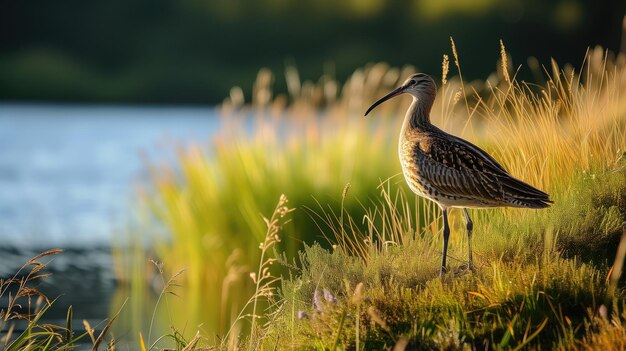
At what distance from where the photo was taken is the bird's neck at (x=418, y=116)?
6.49 m

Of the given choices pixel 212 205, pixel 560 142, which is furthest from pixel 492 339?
pixel 212 205

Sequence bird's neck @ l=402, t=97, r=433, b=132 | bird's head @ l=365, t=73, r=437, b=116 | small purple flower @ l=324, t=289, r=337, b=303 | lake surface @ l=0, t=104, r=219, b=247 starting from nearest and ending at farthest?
small purple flower @ l=324, t=289, r=337, b=303 < bird's neck @ l=402, t=97, r=433, b=132 < bird's head @ l=365, t=73, r=437, b=116 < lake surface @ l=0, t=104, r=219, b=247

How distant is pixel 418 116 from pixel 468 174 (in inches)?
24.3

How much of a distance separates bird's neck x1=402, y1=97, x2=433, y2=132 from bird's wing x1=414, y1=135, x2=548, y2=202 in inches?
10.3

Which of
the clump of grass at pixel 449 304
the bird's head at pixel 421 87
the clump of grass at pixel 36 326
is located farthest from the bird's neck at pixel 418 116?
the clump of grass at pixel 36 326

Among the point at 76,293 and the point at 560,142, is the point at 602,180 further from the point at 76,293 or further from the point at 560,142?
the point at 76,293

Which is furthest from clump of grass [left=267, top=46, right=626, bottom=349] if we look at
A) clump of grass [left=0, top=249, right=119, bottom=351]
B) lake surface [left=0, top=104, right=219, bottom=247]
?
lake surface [left=0, top=104, right=219, bottom=247]

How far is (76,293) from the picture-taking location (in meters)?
12.6

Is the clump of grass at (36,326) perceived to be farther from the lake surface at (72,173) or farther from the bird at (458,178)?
the lake surface at (72,173)

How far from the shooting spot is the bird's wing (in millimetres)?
5977

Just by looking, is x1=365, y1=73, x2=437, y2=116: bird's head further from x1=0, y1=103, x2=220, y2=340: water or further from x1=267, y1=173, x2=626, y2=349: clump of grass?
x1=0, y1=103, x2=220, y2=340: water

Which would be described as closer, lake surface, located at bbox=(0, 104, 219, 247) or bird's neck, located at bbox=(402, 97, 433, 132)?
bird's neck, located at bbox=(402, 97, 433, 132)

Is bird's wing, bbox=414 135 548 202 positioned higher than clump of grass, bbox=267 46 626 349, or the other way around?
bird's wing, bbox=414 135 548 202

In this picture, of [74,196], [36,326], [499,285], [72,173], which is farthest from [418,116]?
[72,173]
